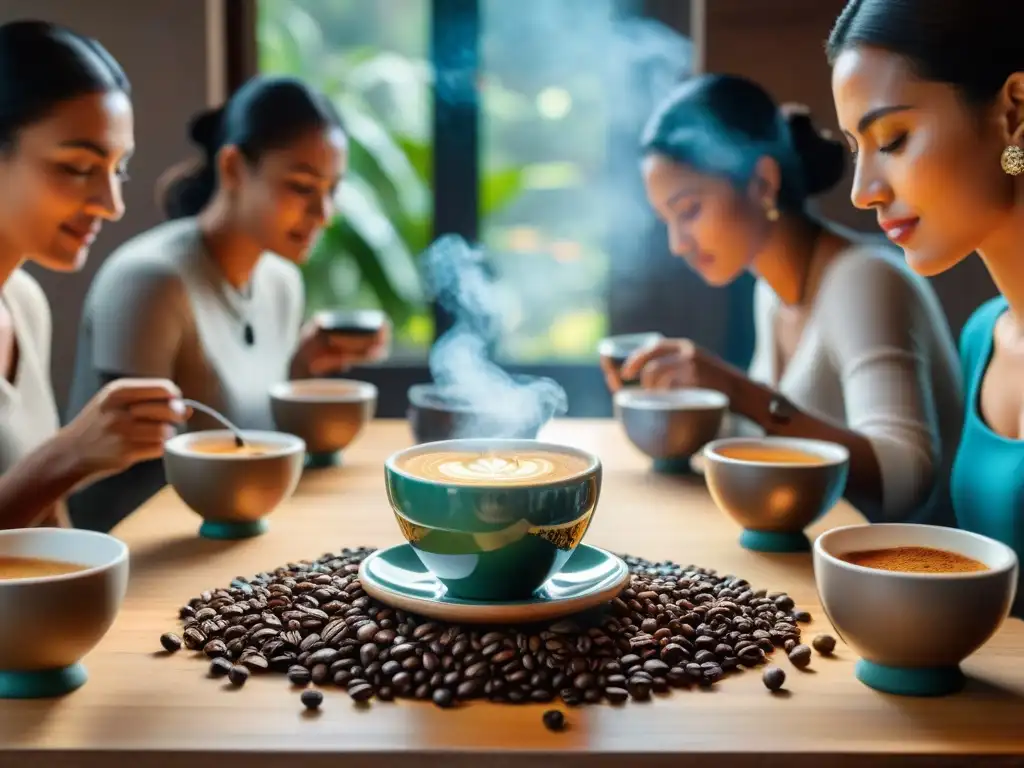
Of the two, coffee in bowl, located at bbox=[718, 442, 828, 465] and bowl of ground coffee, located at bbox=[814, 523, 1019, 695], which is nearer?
bowl of ground coffee, located at bbox=[814, 523, 1019, 695]

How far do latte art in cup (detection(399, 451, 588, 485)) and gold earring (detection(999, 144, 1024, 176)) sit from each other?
686 millimetres

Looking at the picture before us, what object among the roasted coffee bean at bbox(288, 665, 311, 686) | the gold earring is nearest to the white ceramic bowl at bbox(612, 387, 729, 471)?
the gold earring

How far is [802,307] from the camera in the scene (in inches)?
96.4

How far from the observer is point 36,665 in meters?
0.99

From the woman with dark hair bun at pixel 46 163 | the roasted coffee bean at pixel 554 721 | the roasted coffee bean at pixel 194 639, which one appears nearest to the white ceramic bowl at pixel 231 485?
the woman with dark hair bun at pixel 46 163

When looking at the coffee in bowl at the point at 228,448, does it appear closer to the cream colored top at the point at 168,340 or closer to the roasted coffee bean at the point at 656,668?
the cream colored top at the point at 168,340

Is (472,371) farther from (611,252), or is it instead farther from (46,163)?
(611,252)

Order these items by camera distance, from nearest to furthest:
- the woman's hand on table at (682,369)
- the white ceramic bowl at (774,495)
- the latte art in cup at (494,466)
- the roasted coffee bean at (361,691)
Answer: the roasted coffee bean at (361,691) → the latte art in cup at (494,466) → the white ceramic bowl at (774,495) → the woman's hand on table at (682,369)

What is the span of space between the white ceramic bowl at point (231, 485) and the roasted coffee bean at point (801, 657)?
2.63ft

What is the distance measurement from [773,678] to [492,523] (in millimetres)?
318

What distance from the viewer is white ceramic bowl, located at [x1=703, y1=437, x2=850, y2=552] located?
1504 mm

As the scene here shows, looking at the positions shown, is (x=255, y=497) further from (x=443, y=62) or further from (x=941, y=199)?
(x=443, y=62)

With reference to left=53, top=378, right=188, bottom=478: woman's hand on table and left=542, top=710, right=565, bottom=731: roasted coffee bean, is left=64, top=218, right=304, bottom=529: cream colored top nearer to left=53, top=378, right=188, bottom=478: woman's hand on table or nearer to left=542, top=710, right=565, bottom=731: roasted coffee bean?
left=53, top=378, right=188, bottom=478: woman's hand on table

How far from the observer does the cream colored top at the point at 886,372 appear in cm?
196
